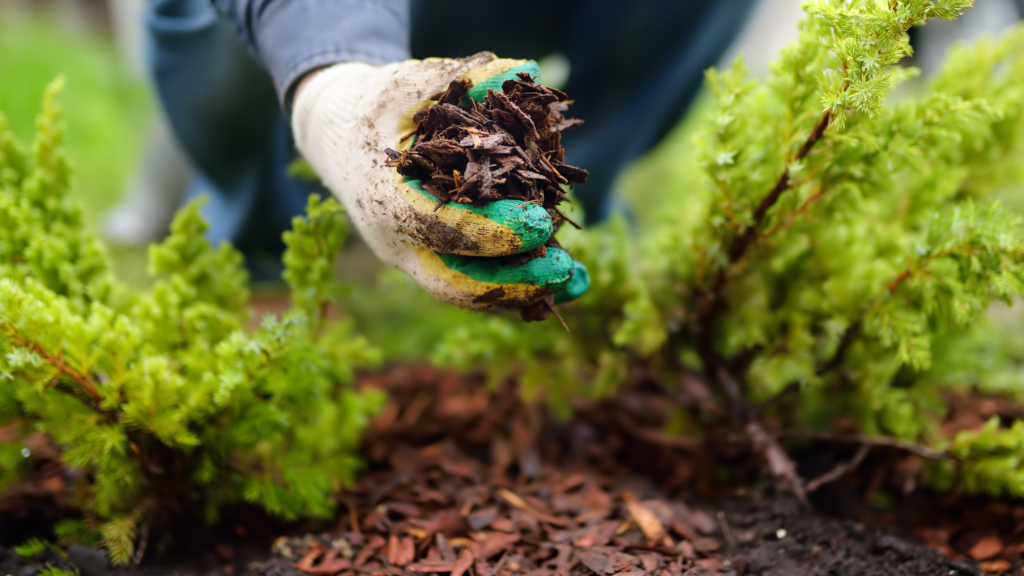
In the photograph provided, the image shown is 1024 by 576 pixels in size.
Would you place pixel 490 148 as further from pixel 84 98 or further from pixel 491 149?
pixel 84 98

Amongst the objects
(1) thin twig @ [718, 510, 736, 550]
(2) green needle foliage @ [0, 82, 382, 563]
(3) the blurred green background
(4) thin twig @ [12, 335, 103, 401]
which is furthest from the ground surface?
(3) the blurred green background

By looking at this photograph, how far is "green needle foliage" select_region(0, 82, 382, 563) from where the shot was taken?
4.12 ft

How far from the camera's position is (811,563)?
1322 mm

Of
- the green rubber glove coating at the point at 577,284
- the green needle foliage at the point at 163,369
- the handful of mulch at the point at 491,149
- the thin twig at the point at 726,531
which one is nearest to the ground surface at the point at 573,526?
the thin twig at the point at 726,531

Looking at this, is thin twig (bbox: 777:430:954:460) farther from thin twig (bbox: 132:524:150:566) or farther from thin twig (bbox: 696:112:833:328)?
thin twig (bbox: 132:524:150:566)

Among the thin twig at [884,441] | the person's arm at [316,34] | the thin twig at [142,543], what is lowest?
the thin twig at [142,543]

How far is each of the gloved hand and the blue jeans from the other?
1172 millimetres

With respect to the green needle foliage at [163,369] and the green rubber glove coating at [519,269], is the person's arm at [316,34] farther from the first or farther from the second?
the green rubber glove coating at [519,269]

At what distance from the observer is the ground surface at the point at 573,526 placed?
4.39 ft

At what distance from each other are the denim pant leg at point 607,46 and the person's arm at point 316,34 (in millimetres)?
768

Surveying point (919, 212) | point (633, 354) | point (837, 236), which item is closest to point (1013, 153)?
point (919, 212)

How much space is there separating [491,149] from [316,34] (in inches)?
26.9

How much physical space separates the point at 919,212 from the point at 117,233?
12.2 ft

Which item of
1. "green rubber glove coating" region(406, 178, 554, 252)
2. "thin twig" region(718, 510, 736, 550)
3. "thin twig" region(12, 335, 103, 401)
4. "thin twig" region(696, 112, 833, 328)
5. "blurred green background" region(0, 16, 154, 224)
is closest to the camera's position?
"green rubber glove coating" region(406, 178, 554, 252)
